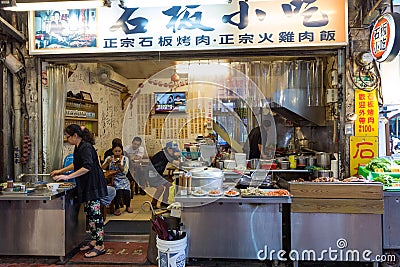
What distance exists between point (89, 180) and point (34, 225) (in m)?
0.71

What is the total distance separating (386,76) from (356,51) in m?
0.54

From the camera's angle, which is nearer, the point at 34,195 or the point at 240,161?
the point at 34,195

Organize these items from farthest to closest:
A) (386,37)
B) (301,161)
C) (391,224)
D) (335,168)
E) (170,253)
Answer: (301,161)
(335,168)
(391,224)
(386,37)
(170,253)

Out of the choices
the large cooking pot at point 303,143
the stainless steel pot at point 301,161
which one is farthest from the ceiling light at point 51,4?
the large cooking pot at point 303,143

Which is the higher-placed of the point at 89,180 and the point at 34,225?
the point at 89,180

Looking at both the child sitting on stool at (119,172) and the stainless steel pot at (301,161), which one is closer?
the stainless steel pot at (301,161)

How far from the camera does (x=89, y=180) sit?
3.62m

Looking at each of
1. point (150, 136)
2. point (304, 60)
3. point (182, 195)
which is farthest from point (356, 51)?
point (150, 136)

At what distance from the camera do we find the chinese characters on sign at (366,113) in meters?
3.93

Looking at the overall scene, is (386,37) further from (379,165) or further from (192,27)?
(192,27)

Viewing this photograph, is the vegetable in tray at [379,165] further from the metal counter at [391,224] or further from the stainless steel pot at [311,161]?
the stainless steel pot at [311,161]

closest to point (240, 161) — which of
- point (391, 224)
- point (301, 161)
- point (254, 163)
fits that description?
point (254, 163)

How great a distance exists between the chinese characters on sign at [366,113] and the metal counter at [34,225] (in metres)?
3.42

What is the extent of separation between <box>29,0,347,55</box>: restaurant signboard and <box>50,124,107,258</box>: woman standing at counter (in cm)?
111
